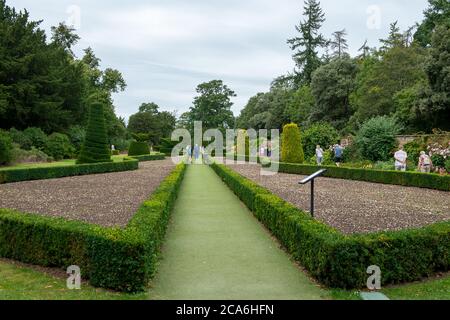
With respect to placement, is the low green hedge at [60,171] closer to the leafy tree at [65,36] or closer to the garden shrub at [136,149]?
the garden shrub at [136,149]

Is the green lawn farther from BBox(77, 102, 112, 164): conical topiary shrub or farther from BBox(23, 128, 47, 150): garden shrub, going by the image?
BBox(23, 128, 47, 150): garden shrub

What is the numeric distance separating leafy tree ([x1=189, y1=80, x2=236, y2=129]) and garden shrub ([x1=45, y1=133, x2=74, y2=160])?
40.0 m

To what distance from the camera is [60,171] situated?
19.3 meters

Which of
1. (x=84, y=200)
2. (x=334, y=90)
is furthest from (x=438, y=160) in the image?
(x=334, y=90)

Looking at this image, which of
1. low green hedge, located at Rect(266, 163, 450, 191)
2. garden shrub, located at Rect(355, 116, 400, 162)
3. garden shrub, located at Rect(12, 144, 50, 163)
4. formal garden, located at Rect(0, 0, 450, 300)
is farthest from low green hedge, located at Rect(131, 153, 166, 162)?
garden shrub, located at Rect(355, 116, 400, 162)

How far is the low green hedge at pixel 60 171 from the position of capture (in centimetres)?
1717

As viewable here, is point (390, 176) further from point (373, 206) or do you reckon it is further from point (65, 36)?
point (65, 36)

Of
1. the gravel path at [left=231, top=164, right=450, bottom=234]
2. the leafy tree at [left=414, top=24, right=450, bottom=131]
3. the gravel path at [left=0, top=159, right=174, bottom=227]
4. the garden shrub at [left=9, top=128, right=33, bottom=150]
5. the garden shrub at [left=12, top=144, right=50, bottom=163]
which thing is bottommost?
the gravel path at [left=0, top=159, right=174, bottom=227]

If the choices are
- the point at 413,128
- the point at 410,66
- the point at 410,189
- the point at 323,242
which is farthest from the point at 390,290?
the point at 410,66

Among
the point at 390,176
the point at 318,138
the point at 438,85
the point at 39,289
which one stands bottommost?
the point at 39,289

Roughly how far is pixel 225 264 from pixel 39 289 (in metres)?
2.39

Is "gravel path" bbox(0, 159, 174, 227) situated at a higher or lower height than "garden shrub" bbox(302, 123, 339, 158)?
lower

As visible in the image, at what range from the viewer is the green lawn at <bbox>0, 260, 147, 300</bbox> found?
4.57 m

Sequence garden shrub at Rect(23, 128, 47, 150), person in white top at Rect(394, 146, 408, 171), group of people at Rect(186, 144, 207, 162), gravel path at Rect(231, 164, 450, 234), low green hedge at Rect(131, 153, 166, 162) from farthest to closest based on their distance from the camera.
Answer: group of people at Rect(186, 144, 207, 162) → low green hedge at Rect(131, 153, 166, 162) → garden shrub at Rect(23, 128, 47, 150) → person in white top at Rect(394, 146, 408, 171) → gravel path at Rect(231, 164, 450, 234)
